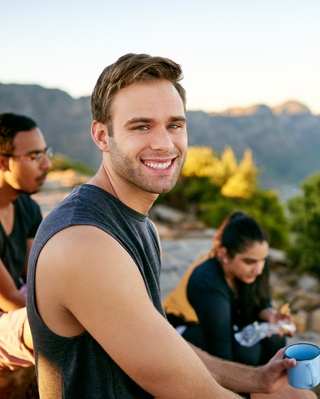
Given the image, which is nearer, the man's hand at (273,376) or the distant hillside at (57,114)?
the man's hand at (273,376)

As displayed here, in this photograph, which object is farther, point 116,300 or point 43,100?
point 43,100

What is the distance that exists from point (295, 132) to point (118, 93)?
86.6m

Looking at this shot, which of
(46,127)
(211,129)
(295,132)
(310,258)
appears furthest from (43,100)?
(310,258)

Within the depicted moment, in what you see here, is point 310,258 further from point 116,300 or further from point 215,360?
point 116,300

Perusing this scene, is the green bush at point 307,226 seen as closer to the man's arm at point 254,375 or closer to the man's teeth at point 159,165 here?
the man's arm at point 254,375

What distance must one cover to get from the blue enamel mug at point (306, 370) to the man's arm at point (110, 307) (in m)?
0.76

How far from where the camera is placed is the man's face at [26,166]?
2623mm

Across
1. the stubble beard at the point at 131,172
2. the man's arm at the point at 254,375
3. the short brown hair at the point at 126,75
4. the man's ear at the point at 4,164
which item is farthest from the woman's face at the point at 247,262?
the man's ear at the point at 4,164

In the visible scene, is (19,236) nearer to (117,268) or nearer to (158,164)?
(158,164)

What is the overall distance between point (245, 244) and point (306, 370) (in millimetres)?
1108

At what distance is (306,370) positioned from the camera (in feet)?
5.10

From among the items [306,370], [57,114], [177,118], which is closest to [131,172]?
[177,118]

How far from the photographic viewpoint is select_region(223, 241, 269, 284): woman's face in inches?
101

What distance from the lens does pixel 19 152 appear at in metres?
2.67
